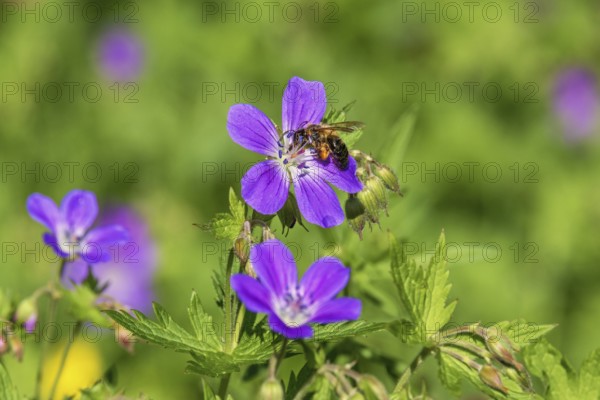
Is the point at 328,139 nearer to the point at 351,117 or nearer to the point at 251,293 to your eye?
the point at 251,293

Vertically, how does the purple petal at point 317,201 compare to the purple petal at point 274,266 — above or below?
above

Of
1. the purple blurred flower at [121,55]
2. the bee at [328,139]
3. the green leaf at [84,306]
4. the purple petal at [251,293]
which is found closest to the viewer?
the purple petal at [251,293]

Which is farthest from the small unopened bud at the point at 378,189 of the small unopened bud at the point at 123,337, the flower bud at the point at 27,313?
the flower bud at the point at 27,313

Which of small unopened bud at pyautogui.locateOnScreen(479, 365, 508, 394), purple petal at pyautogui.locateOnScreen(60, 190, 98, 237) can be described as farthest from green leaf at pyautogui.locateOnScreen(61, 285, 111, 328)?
small unopened bud at pyautogui.locateOnScreen(479, 365, 508, 394)

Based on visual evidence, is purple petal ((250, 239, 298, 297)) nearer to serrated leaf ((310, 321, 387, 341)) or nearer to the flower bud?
serrated leaf ((310, 321, 387, 341))

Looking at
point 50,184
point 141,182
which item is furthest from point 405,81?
point 50,184

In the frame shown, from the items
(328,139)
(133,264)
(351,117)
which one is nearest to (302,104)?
(328,139)

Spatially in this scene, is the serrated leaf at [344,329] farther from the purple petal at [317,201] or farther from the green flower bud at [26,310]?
the green flower bud at [26,310]
